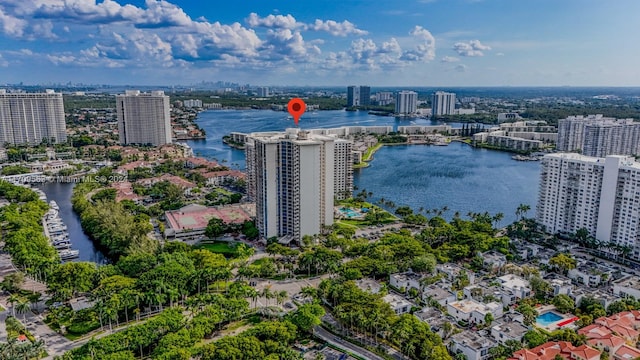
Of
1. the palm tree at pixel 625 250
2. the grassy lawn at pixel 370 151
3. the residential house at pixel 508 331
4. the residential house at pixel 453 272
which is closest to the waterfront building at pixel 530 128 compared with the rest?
the grassy lawn at pixel 370 151

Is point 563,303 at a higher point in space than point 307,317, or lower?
lower

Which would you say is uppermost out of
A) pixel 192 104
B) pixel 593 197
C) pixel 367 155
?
pixel 192 104

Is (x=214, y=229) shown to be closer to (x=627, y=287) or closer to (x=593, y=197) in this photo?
(x=627, y=287)

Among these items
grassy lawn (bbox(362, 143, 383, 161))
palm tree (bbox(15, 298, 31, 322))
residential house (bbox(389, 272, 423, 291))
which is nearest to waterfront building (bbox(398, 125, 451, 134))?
grassy lawn (bbox(362, 143, 383, 161))

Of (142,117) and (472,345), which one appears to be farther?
(142,117)

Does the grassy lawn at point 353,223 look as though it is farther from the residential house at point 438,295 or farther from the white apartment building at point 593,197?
the white apartment building at point 593,197

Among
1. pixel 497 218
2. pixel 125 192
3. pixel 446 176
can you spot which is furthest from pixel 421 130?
pixel 125 192

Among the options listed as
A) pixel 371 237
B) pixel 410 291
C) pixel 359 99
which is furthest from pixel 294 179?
pixel 359 99
